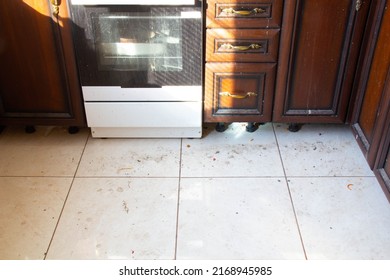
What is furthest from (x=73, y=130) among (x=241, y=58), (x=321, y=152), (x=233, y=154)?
(x=321, y=152)

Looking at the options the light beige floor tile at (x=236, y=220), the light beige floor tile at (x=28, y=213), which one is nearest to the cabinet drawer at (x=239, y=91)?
the light beige floor tile at (x=236, y=220)

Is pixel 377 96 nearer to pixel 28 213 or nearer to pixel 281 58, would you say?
pixel 281 58

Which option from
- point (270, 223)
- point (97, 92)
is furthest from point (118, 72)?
point (270, 223)

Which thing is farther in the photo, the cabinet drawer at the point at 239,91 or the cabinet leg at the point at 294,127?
the cabinet leg at the point at 294,127

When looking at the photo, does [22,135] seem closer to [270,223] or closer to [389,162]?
[270,223]

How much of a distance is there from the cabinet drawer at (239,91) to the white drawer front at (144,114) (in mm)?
80

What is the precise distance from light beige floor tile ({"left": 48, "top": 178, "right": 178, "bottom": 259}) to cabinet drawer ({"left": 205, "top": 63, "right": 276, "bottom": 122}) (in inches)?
16.7

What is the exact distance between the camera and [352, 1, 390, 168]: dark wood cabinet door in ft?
5.81

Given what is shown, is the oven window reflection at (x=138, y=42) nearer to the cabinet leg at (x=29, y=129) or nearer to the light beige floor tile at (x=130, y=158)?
the light beige floor tile at (x=130, y=158)

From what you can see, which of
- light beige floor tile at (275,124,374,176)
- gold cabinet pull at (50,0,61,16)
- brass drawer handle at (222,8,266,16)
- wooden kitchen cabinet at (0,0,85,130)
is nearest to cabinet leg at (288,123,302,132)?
light beige floor tile at (275,124,374,176)

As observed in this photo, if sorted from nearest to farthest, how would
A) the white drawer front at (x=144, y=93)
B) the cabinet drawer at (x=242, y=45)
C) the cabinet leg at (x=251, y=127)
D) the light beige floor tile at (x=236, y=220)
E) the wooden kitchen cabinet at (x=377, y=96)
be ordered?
the light beige floor tile at (x=236, y=220) → the wooden kitchen cabinet at (x=377, y=96) → the cabinet drawer at (x=242, y=45) → the white drawer front at (x=144, y=93) → the cabinet leg at (x=251, y=127)

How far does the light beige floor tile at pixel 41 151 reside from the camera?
6.52 ft

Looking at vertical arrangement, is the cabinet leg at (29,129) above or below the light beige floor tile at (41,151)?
above

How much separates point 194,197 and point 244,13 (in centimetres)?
79
